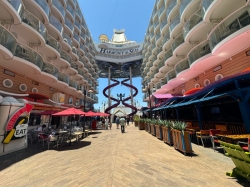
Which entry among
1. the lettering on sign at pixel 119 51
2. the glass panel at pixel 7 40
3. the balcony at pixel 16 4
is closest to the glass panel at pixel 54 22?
the balcony at pixel 16 4

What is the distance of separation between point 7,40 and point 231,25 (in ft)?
55.1

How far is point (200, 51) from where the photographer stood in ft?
42.0

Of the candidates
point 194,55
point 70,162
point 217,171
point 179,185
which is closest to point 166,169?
point 179,185

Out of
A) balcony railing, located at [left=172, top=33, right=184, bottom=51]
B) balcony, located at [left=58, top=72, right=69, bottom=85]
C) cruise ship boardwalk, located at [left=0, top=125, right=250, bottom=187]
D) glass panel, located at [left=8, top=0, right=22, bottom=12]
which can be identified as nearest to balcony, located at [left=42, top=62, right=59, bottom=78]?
balcony, located at [left=58, top=72, right=69, bottom=85]

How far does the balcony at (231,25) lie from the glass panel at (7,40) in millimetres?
Result: 16374

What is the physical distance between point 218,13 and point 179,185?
1490cm

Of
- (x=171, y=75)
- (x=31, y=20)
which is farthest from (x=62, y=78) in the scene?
(x=171, y=75)

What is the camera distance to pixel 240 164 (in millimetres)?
3473

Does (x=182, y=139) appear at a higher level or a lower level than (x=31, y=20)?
lower

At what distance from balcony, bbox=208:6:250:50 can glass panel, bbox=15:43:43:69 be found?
54.4 feet

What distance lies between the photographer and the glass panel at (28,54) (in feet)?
36.2

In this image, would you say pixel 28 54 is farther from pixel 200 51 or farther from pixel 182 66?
pixel 182 66

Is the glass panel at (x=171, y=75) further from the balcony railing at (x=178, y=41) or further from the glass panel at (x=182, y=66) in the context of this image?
the balcony railing at (x=178, y=41)

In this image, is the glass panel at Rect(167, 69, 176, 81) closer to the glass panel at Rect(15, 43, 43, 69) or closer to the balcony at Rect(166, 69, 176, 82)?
the balcony at Rect(166, 69, 176, 82)
